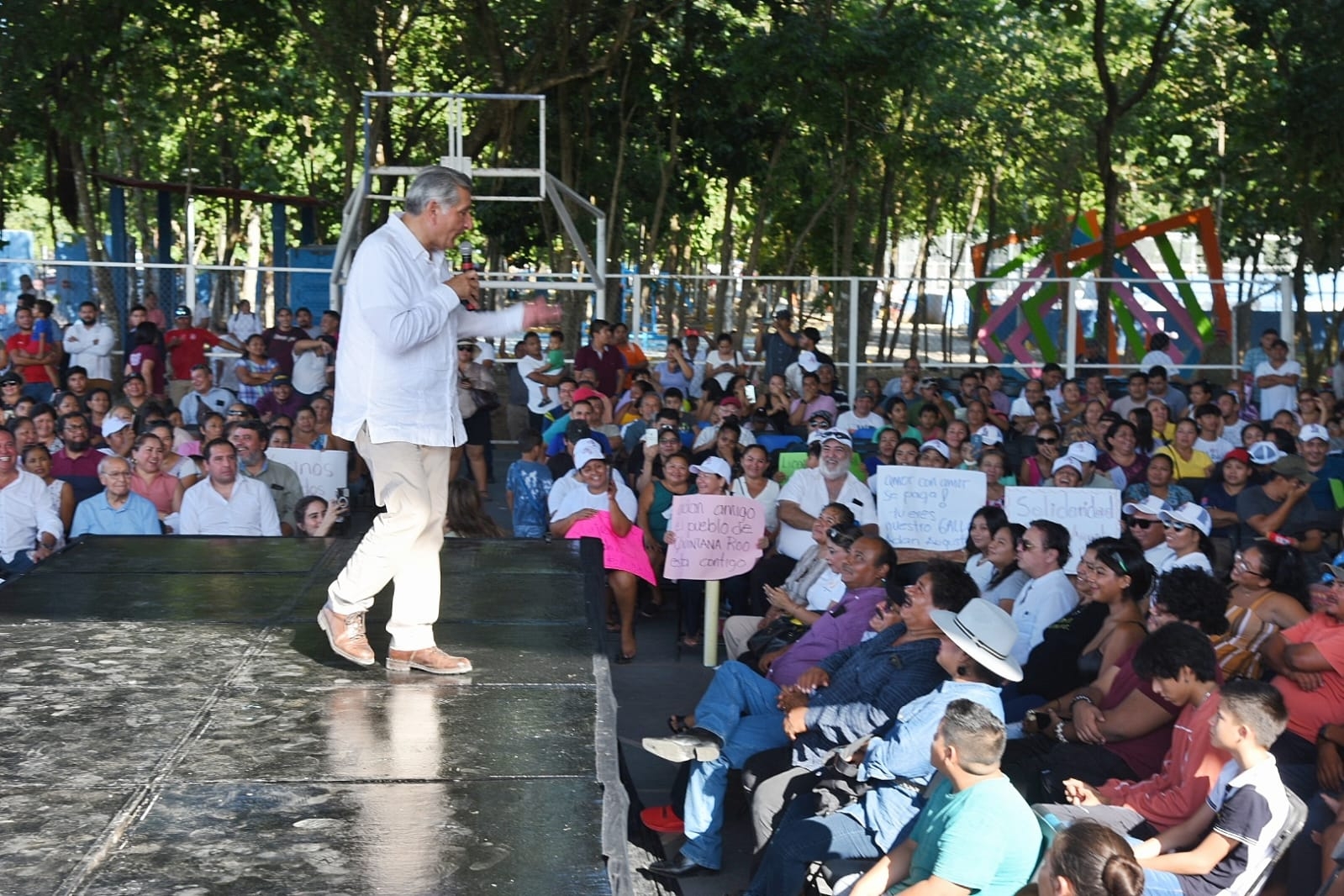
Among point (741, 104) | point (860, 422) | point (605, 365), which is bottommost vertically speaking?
point (860, 422)

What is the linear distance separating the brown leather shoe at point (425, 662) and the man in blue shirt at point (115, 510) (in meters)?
3.93

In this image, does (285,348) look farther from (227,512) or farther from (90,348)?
(227,512)

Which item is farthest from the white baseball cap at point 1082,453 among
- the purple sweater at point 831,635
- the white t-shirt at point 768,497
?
the purple sweater at point 831,635

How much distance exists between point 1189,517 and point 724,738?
250 cm

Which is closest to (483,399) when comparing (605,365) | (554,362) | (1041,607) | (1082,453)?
(554,362)

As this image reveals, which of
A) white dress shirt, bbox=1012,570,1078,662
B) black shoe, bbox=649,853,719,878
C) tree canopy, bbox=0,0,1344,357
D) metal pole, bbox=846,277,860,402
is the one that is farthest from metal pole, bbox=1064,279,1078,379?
black shoe, bbox=649,853,719,878

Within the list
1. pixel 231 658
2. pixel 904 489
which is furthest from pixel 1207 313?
pixel 231 658

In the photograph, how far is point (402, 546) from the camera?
472 cm

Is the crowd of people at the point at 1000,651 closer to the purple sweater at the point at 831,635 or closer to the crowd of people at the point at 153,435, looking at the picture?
the purple sweater at the point at 831,635

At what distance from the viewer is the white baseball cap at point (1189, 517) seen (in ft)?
23.2

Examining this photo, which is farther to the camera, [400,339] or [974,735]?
[400,339]

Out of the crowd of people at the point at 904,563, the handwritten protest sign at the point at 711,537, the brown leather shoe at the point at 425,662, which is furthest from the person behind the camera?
the handwritten protest sign at the point at 711,537

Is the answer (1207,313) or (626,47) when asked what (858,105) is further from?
(1207,313)

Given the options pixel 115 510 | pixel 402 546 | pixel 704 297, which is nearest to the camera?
pixel 402 546
